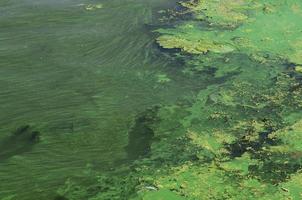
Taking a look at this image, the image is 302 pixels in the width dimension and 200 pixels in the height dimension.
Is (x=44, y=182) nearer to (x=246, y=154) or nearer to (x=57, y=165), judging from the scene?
(x=57, y=165)

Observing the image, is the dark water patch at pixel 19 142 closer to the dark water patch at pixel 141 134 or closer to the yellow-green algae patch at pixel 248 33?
the dark water patch at pixel 141 134

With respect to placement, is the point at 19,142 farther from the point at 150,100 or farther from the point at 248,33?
the point at 248,33

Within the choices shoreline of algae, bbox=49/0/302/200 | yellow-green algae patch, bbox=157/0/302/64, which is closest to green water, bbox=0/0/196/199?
shoreline of algae, bbox=49/0/302/200

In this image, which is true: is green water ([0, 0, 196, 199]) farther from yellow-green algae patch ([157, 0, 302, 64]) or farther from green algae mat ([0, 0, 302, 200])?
yellow-green algae patch ([157, 0, 302, 64])

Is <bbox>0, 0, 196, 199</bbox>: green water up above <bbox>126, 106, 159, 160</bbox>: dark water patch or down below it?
above

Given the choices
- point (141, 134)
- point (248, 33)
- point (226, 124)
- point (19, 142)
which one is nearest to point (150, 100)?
point (141, 134)
